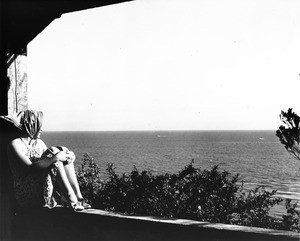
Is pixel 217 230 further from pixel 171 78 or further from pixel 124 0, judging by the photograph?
pixel 171 78

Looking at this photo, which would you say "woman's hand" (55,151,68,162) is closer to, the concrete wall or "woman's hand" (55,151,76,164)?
"woman's hand" (55,151,76,164)

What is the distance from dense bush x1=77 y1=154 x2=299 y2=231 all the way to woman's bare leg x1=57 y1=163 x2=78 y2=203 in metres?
2.71

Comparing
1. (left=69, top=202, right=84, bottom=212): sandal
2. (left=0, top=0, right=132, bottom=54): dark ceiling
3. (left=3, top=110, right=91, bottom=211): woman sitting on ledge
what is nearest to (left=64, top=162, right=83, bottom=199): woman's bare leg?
(left=3, top=110, right=91, bottom=211): woman sitting on ledge

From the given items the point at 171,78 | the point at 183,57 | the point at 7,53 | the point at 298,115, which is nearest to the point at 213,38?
the point at 183,57

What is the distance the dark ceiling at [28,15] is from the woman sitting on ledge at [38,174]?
648 millimetres

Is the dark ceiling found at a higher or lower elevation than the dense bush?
higher

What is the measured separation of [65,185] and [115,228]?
0.63 metres

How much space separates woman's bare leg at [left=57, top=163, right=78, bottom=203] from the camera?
2.98 m

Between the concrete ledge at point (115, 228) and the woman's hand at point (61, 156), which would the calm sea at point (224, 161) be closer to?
the woman's hand at point (61, 156)

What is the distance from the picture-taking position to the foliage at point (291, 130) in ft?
22.5

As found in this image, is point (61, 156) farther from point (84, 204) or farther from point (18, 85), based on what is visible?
point (18, 85)

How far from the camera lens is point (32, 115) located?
3336mm

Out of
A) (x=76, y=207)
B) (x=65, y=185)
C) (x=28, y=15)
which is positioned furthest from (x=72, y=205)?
(x=28, y=15)

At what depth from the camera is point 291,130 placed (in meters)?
6.93
